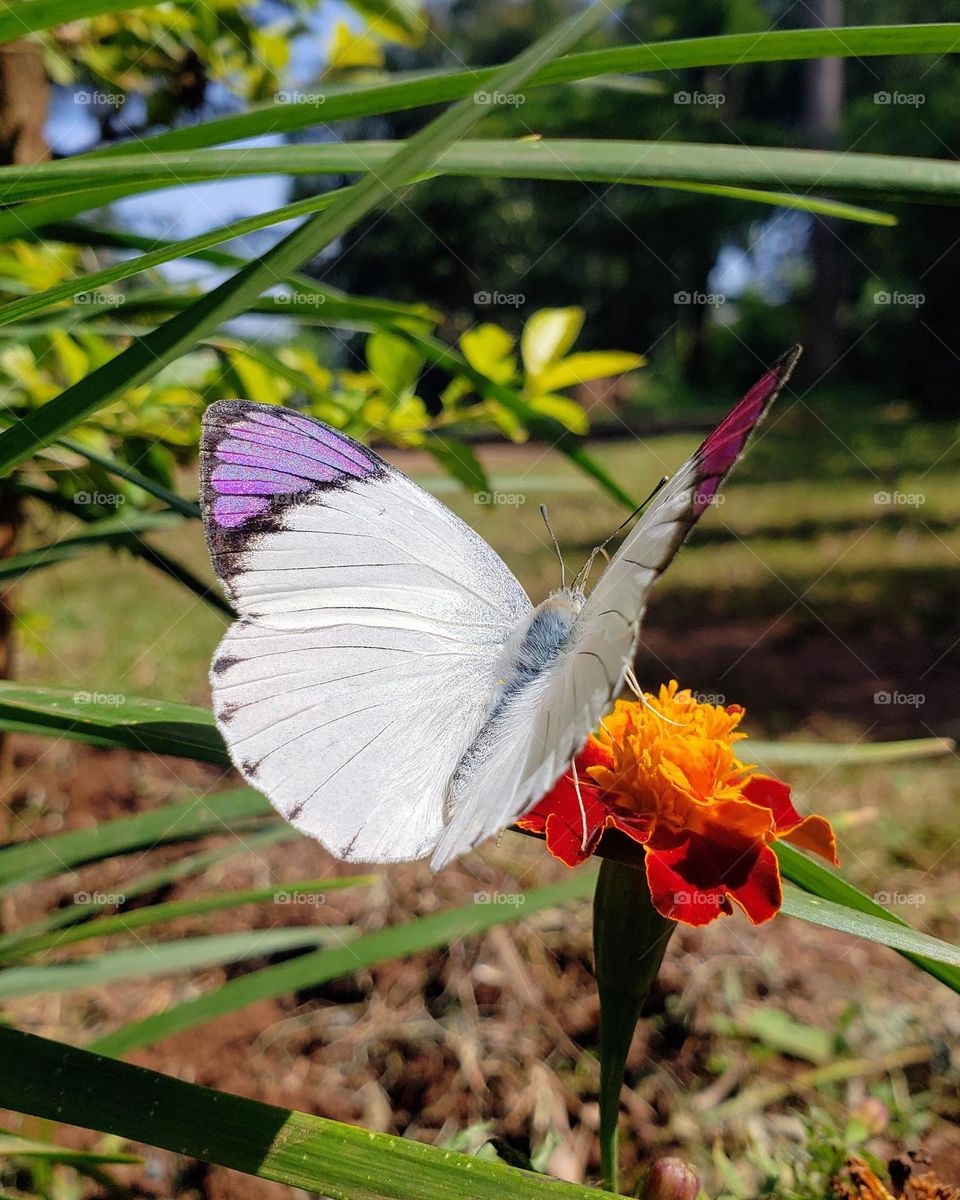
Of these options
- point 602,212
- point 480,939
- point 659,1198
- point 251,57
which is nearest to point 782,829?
point 659,1198

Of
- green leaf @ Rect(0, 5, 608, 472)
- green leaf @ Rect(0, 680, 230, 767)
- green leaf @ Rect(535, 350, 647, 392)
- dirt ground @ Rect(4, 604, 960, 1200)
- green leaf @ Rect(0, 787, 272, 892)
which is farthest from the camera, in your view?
green leaf @ Rect(535, 350, 647, 392)

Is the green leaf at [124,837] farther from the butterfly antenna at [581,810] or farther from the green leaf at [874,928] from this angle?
the green leaf at [874,928]

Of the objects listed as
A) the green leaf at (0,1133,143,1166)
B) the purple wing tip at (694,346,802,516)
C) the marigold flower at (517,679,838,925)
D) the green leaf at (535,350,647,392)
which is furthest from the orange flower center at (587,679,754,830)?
the green leaf at (535,350,647,392)

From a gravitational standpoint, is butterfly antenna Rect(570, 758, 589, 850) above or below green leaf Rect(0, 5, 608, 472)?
below

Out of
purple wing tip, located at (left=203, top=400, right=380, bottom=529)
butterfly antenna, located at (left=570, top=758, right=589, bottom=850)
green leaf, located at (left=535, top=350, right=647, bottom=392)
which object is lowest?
butterfly antenna, located at (left=570, top=758, right=589, bottom=850)

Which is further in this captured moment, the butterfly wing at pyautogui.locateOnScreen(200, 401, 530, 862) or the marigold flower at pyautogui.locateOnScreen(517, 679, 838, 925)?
the butterfly wing at pyautogui.locateOnScreen(200, 401, 530, 862)

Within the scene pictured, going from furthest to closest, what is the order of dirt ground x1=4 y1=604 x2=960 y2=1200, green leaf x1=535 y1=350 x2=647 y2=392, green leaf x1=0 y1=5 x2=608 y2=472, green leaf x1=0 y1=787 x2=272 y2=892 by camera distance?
green leaf x1=535 y1=350 x2=647 y2=392, dirt ground x1=4 y1=604 x2=960 y2=1200, green leaf x1=0 y1=787 x2=272 y2=892, green leaf x1=0 y1=5 x2=608 y2=472

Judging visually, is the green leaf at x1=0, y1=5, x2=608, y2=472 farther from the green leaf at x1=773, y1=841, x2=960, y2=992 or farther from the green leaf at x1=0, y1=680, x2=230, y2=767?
the green leaf at x1=773, y1=841, x2=960, y2=992
